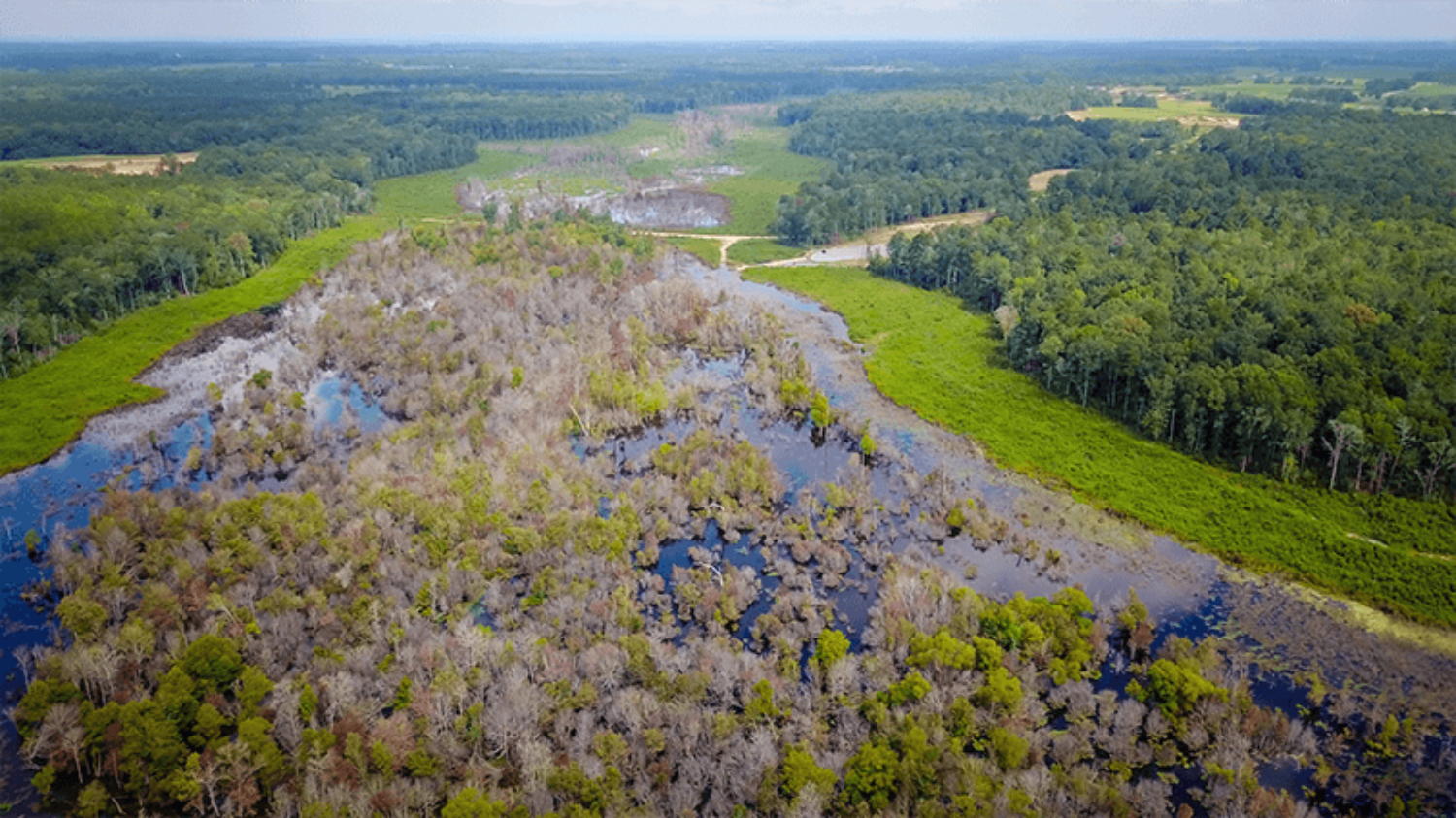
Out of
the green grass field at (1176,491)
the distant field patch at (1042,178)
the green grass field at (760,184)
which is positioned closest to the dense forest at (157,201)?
the green grass field at (760,184)

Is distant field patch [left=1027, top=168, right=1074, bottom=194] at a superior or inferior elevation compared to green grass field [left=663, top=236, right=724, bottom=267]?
superior

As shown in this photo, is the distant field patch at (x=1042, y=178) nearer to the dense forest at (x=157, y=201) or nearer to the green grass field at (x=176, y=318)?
the green grass field at (x=176, y=318)

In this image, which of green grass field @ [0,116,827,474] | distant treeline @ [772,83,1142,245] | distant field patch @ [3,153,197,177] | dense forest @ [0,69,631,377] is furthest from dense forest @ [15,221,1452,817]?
distant field patch @ [3,153,197,177]

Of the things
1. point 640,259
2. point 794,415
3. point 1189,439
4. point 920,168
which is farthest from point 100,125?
point 1189,439

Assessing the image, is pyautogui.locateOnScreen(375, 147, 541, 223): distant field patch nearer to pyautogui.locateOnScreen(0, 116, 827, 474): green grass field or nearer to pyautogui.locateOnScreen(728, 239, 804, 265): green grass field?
pyautogui.locateOnScreen(0, 116, 827, 474): green grass field

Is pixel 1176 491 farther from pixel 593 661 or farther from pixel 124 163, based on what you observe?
pixel 124 163

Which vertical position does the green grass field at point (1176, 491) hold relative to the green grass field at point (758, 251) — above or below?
below
